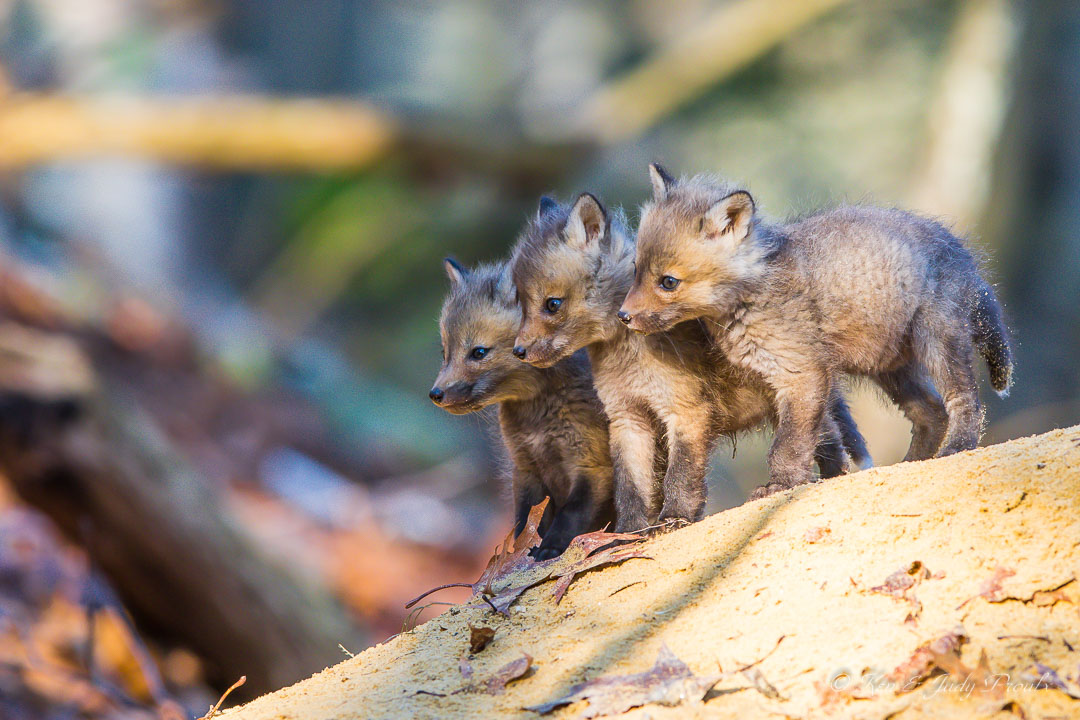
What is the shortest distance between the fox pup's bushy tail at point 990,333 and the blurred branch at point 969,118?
1052 cm

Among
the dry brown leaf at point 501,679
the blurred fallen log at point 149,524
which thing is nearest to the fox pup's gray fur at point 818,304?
the dry brown leaf at point 501,679

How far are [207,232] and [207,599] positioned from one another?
14.0 metres

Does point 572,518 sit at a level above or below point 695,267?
below

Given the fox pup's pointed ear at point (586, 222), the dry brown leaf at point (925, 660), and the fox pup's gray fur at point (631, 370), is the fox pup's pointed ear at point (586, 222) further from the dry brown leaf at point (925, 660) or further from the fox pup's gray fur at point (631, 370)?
the dry brown leaf at point (925, 660)

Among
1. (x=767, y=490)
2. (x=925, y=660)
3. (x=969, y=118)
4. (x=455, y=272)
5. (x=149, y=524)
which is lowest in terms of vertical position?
(x=925, y=660)

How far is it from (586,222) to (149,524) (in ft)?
14.6

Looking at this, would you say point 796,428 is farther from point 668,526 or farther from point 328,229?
point 328,229

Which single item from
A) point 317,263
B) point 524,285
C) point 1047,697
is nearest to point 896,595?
point 1047,697

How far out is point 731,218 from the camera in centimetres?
457

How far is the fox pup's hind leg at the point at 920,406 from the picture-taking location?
15.3ft

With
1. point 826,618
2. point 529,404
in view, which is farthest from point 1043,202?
point 826,618

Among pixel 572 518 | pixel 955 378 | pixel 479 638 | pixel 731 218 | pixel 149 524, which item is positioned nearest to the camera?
pixel 479 638

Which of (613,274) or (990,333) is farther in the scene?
(613,274)

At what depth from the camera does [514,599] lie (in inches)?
152
